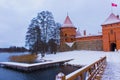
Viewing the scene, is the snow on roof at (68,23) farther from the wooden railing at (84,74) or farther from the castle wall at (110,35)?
the wooden railing at (84,74)

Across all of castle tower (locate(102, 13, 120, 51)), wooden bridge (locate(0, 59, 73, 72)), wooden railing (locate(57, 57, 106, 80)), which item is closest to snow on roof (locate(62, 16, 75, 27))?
castle tower (locate(102, 13, 120, 51))

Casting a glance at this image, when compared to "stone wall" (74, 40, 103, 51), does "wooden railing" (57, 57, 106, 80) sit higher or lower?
lower

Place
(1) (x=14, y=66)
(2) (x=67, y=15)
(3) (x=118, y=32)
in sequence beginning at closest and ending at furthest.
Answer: (1) (x=14, y=66) → (3) (x=118, y=32) → (2) (x=67, y=15)

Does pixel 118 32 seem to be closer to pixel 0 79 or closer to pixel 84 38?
pixel 84 38

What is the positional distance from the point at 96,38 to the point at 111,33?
380 cm

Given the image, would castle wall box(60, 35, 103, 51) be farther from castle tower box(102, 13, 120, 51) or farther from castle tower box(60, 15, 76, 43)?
castle tower box(102, 13, 120, 51)

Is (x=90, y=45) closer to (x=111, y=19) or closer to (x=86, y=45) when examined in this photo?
(x=86, y=45)

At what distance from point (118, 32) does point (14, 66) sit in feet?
61.1

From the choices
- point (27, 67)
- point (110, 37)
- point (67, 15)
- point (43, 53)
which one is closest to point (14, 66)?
point (27, 67)

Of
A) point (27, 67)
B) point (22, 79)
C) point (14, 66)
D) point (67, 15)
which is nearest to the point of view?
point (22, 79)

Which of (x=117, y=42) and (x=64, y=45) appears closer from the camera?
(x=117, y=42)

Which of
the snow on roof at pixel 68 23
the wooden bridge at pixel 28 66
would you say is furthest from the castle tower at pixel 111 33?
the wooden bridge at pixel 28 66

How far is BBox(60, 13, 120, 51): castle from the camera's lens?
3130 cm

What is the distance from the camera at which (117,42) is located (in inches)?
1214
